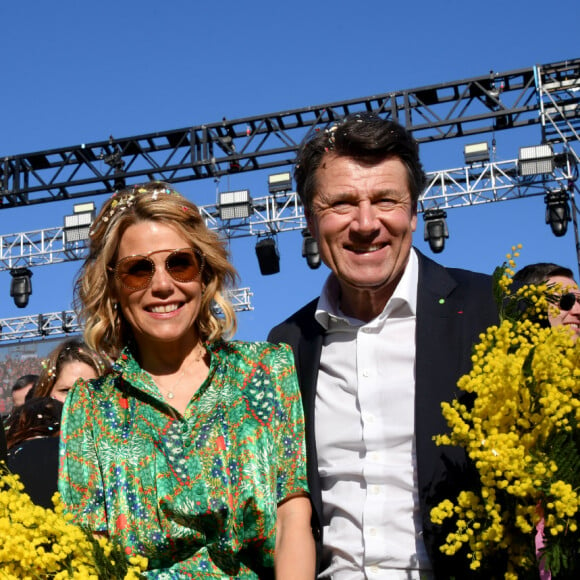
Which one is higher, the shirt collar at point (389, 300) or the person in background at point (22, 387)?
the person in background at point (22, 387)

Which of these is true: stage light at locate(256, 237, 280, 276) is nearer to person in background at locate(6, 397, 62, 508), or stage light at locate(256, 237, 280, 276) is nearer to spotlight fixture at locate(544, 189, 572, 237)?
spotlight fixture at locate(544, 189, 572, 237)

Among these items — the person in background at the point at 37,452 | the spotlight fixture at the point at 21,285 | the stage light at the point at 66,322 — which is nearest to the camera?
the person in background at the point at 37,452

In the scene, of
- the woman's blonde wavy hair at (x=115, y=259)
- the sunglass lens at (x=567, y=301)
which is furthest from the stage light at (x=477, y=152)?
the sunglass lens at (x=567, y=301)

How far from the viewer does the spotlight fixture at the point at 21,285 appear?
50.5 ft

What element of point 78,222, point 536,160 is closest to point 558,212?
point 536,160

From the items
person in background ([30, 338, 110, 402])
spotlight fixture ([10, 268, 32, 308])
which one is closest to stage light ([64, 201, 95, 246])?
spotlight fixture ([10, 268, 32, 308])

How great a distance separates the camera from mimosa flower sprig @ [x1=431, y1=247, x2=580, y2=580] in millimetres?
1838

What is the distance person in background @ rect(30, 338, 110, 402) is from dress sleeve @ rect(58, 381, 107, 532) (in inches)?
70.7

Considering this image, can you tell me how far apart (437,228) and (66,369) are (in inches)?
380

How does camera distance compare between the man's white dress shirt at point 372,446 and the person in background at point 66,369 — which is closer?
the man's white dress shirt at point 372,446

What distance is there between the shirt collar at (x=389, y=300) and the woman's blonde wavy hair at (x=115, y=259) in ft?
1.08

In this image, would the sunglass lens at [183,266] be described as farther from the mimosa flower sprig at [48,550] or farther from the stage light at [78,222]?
the stage light at [78,222]

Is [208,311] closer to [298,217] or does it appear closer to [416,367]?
[416,367]

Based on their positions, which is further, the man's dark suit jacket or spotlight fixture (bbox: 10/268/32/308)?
spotlight fixture (bbox: 10/268/32/308)
